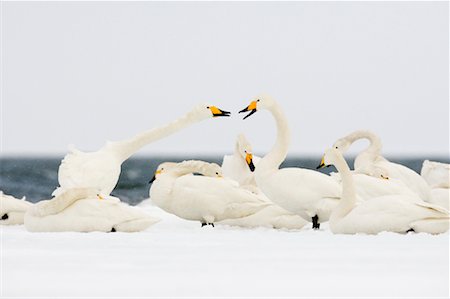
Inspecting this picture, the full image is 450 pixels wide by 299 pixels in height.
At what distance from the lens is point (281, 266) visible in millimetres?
6078

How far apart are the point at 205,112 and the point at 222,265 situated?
18.2 ft

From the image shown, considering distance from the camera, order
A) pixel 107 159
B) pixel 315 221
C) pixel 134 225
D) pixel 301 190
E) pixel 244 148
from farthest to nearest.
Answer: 1. pixel 244 148
2. pixel 107 159
3. pixel 315 221
4. pixel 301 190
5. pixel 134 225

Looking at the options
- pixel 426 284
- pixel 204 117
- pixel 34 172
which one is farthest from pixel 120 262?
pixel 34 172

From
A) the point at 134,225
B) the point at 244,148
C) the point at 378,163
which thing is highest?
the point at 378,163

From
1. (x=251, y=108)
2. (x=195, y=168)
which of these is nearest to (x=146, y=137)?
(x=195, y=168)

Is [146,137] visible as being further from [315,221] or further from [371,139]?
[371,139]

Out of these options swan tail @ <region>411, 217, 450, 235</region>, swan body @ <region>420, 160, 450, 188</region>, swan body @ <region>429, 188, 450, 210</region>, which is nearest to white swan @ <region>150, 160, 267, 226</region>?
swan tail @ <region>411, 217, 450, 235</region>

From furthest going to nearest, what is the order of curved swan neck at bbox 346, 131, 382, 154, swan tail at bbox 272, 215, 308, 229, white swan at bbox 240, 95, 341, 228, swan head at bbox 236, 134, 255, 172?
curved swan neck at bbox 346, 131, 382, 154, swan head at bbox 236, 134, 255, 172, swan tail at bbox 272, 215, 308, 229, white swan at bbox 240, 95, 341, 228

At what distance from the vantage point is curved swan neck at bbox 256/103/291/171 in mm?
9820

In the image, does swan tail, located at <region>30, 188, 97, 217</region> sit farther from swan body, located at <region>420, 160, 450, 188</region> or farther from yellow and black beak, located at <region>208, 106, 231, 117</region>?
swan body, located at <region>420, 160, 450, 188</region>

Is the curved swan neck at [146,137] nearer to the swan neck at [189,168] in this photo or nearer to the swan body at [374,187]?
the swan neck at [189,168]

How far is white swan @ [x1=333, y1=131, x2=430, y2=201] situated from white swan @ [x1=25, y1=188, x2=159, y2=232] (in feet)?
15.5

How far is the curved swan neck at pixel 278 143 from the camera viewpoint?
9.82 metres

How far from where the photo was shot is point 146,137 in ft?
37.7
